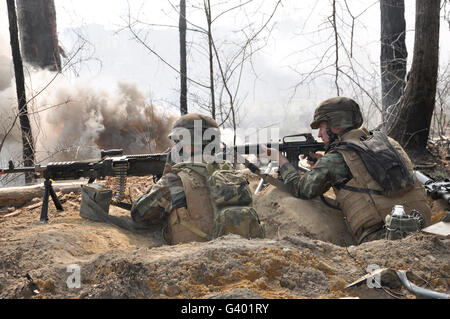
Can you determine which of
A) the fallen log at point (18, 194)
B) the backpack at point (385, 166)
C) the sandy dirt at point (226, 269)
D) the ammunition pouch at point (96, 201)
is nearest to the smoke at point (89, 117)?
the fallen log at point (18, 194)

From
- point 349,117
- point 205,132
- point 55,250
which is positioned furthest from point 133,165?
point 349,117

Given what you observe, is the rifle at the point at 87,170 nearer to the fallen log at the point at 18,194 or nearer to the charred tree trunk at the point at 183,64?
the fallen log at the point at 18,194

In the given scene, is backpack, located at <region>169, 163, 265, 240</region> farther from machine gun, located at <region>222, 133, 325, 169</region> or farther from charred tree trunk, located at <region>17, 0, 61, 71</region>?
charred tree trunk, located at <region>17, 0, 61, 71</region>

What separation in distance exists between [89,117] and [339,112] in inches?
369

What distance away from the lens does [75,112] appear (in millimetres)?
12320

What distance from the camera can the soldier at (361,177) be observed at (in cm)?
425

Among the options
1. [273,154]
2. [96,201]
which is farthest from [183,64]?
[96,201]

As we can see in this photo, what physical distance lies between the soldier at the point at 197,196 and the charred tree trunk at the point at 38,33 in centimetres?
859

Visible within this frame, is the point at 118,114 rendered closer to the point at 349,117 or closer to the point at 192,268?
the point at 349,117

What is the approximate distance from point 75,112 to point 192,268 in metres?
10.8

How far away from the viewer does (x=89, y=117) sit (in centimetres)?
1249

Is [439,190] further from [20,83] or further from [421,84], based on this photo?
[20,83]

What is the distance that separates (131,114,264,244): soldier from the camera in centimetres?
396

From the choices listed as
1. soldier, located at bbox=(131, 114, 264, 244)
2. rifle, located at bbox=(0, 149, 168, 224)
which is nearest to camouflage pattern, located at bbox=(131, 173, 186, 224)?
soldier, located at bbox=(131, 114, 264, 244)
